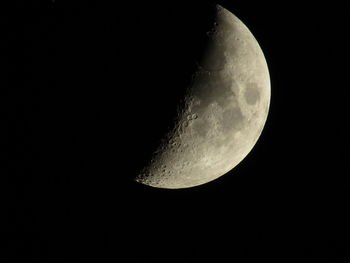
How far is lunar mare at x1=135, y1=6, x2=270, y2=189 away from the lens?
9.93 feet

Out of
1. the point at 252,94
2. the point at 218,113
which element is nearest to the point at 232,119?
the point at 218,113

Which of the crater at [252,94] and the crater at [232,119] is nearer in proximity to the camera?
the crater at [232,119]

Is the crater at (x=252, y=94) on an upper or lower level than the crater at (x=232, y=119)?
upper

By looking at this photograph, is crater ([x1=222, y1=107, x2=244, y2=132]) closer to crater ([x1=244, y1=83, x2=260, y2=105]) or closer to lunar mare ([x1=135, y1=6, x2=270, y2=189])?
lunar mare ([x1=135, y1=6, x2=270, y2=189])

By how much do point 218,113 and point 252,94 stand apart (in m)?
0.45

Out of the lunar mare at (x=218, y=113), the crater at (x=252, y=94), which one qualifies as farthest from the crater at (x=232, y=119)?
the crater at (x=252, y=94)

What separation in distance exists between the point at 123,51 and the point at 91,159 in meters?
0.95

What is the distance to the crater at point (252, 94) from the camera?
3234mm

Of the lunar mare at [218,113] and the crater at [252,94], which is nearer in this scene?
the lunar mare at [218,113]

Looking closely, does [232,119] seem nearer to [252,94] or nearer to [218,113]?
[218,113]

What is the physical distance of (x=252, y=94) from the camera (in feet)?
10.8

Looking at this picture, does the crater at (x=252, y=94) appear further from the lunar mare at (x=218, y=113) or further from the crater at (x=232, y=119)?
the crater at (x=232, y=119)

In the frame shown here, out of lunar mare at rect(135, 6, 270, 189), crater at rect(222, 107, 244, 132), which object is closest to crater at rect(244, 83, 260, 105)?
lunar mare at rect(135, 6, 270, 189)

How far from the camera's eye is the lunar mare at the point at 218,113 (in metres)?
3.03
